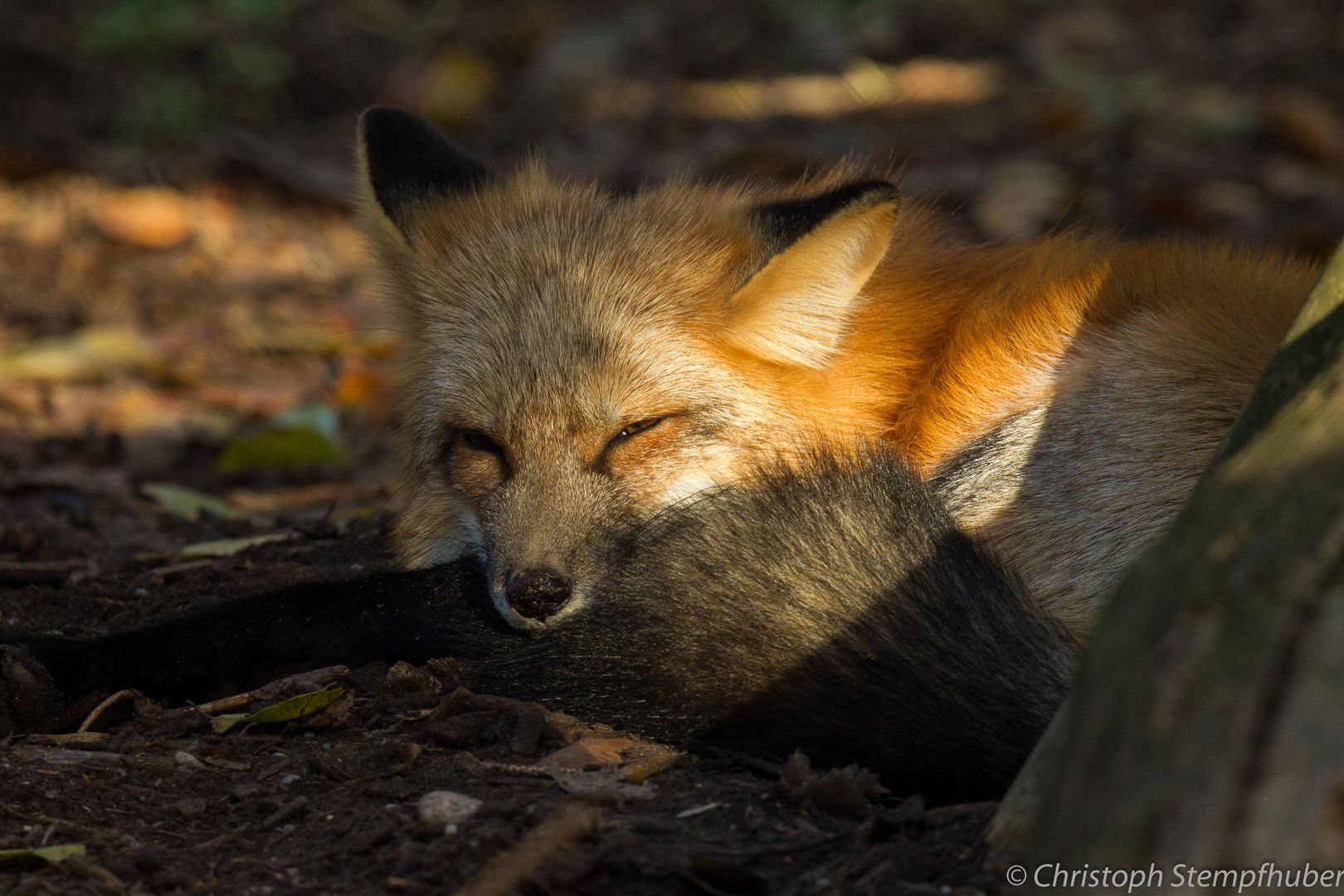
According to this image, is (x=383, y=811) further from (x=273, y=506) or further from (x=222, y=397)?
(x=222, y=397)

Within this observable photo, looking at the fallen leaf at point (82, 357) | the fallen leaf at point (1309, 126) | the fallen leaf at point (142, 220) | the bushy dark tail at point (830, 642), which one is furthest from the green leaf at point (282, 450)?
the fallen leaf at point (1309, 126)

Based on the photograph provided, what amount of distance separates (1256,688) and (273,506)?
4.13 meters

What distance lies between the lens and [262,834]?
1.99m

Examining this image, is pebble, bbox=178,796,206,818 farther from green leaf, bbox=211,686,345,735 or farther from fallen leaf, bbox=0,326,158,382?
fallen leaf, bbox=0,326,158,382

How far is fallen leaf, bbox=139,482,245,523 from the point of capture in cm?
446

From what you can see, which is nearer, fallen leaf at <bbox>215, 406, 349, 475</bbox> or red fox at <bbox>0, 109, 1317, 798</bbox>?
red fox at <bbox>0, 109, 1317, 798</bbox>

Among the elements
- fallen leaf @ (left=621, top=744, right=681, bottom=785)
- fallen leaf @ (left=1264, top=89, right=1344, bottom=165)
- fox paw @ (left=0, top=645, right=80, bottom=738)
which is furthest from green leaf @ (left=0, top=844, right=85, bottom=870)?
fallen leaf @ (left=1264, top=89, right=1344, bottom=165)

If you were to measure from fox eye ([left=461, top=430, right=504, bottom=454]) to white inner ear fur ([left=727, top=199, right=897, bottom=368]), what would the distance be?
0.69 meters

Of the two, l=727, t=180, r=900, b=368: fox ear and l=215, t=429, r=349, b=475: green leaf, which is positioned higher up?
l=727, t=180, r=900, b=368: fox ear

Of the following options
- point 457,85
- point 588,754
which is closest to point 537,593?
point 588,754

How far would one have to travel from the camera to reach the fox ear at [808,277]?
2.94m

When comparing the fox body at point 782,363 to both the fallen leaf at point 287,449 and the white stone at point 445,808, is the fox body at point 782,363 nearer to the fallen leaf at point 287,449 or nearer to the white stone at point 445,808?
the white stone at point 445,808

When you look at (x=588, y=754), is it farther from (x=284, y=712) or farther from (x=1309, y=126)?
(x=1309, y=126)

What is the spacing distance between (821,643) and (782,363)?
3.70ft
